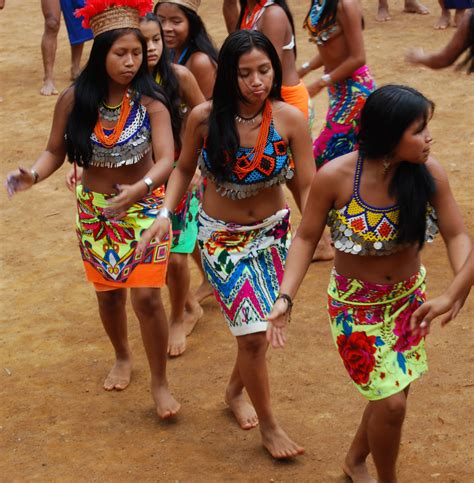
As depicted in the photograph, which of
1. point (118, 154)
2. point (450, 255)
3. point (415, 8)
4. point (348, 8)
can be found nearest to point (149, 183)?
point (118, 154)

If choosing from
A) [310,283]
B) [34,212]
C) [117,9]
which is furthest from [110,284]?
[34,212]

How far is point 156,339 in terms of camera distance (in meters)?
5.15

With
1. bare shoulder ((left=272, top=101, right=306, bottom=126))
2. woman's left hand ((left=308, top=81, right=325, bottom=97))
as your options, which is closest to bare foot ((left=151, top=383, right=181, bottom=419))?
bare shoulder ((left=272, top=101, right=306, bottom=126))

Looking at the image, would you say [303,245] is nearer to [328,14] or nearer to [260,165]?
[260,165]

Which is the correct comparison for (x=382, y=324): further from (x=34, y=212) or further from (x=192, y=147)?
(x=34, y=212)

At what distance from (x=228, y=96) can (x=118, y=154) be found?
722 millimetres

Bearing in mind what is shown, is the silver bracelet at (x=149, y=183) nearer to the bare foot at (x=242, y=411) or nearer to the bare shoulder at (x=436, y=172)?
the bare foot at (x=242, y=411)

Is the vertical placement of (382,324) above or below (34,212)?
above

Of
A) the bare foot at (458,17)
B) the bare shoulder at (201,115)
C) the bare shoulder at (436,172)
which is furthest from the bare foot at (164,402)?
the bare foot at (458,17)

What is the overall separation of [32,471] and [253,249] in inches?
58.9

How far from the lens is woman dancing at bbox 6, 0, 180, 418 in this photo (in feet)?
15.9

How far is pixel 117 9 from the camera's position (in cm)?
483

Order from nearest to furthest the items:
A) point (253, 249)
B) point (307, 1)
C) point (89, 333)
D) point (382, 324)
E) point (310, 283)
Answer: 1. point (382, 324)
2. point (253, 249)
3. point (89, 333)
4. point (310, 283)
5. point (307, 1)

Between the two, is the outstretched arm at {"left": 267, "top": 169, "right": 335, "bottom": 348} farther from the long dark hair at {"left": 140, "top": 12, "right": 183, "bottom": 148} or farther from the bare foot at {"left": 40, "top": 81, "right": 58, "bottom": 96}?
the bare foot at {"left": 40, "top": 81, "right": 58, "bottom": 96}
